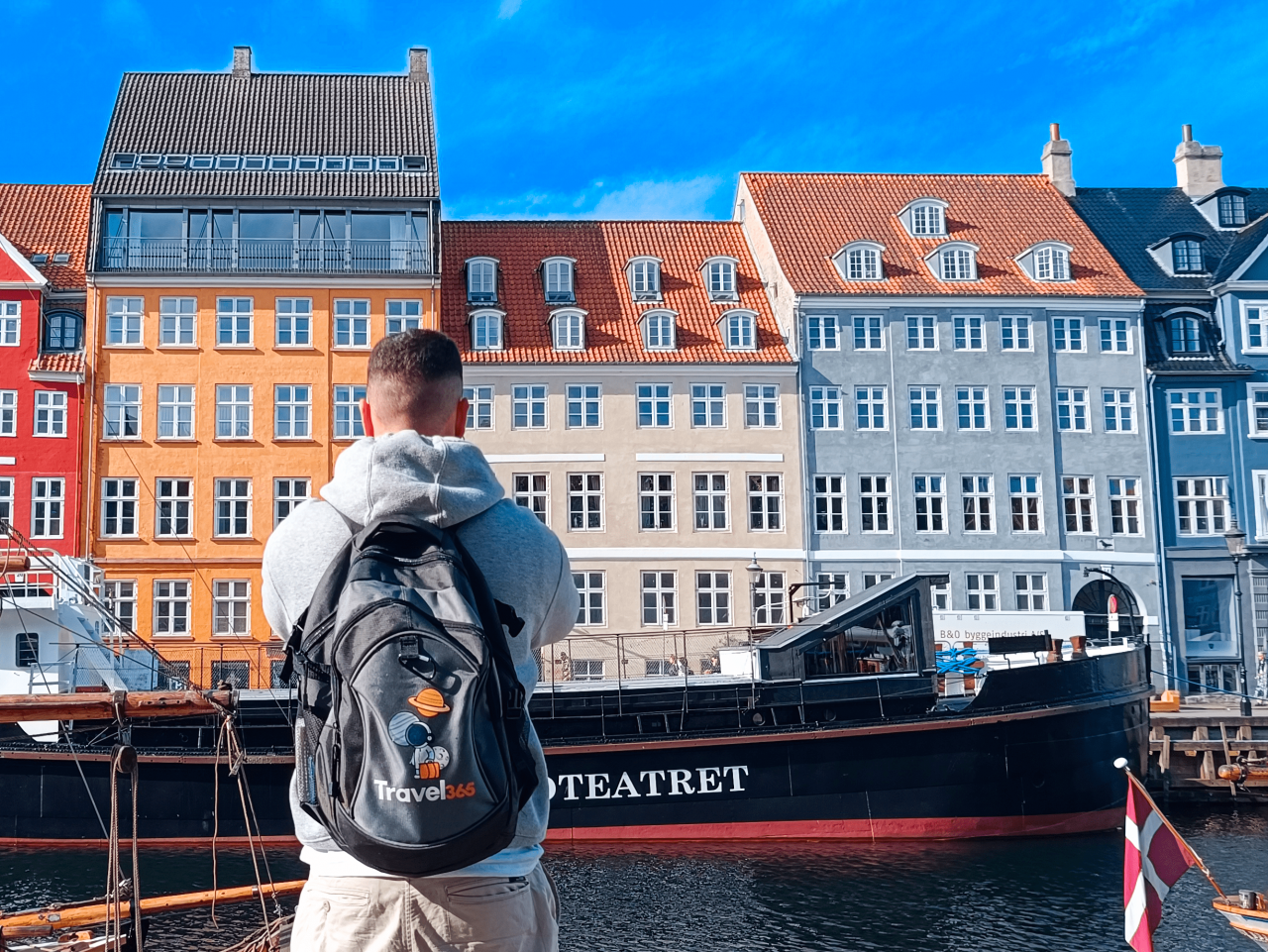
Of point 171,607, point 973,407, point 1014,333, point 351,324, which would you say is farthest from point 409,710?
point 1014,333

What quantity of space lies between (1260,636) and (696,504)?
16493mm

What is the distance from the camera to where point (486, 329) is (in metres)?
37.2

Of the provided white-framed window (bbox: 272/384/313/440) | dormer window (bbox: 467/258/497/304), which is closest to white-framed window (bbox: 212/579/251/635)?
white-framed window (bbox: 272/384/313/440)

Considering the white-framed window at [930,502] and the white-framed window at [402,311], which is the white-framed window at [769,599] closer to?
the white-framed window at [930,502]

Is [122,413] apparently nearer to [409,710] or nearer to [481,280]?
[481,280]

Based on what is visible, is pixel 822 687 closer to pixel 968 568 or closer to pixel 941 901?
pixel 941 901

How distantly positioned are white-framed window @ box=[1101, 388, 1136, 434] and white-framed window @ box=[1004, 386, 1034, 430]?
87.6 inches

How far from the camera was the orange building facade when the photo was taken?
113 ft

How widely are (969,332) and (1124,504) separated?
6.75m

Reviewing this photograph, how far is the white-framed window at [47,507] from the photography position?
1357 inches

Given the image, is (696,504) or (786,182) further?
(786,182)

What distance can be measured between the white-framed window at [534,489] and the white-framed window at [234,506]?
7.26 meters

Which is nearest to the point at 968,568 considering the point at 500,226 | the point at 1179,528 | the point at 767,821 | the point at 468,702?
the point at 1179,528

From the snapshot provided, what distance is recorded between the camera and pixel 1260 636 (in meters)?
36.7
